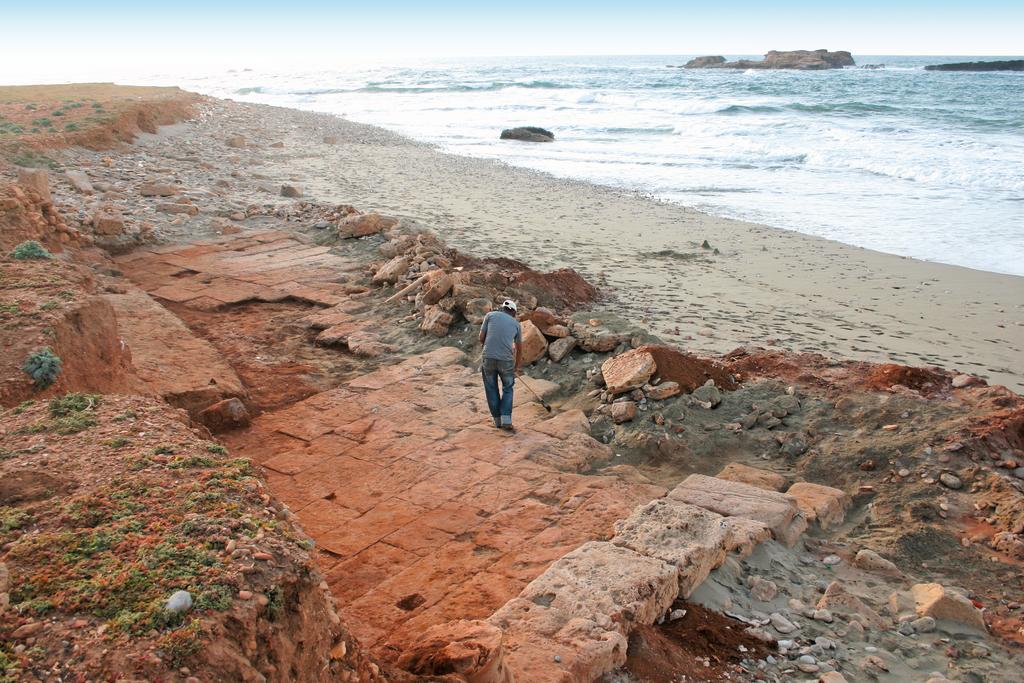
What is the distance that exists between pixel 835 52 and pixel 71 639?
91.8 meters

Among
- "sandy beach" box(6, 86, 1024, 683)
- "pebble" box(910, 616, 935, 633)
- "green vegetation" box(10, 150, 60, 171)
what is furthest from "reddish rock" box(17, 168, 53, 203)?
"pebble" box(910, 616, 935, 633)

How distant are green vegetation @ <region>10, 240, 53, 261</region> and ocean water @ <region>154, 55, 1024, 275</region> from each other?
13.3 meters

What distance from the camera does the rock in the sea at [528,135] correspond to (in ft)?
101

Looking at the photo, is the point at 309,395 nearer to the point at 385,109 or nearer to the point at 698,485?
A: the point at 698,485

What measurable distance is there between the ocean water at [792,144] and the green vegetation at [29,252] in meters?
13.3

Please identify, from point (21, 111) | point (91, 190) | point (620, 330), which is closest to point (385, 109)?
point (21, 111)

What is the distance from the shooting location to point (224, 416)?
23.9 feet

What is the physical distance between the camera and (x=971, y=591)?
16.5 feet

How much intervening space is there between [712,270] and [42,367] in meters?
9.84

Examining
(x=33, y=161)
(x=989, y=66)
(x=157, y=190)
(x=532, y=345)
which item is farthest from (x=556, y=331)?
(x=989, y=66)

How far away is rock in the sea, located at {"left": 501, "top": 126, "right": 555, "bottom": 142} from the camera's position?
30797mm

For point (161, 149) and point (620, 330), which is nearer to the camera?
point (620, 330)

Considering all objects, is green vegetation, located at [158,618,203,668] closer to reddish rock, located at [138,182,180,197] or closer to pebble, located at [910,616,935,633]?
pebble, located at [910,616,935,633]

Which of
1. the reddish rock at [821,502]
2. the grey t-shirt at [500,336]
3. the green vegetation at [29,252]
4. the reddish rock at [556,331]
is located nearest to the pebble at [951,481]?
the reddish rock at [821,502]
